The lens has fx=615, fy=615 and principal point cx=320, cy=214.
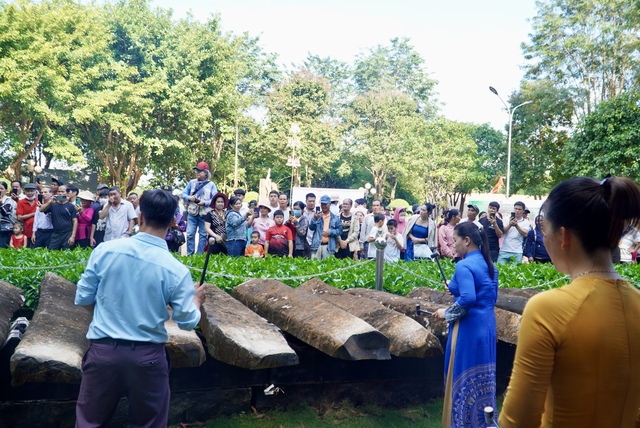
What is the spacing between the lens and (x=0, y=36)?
81.4 ft

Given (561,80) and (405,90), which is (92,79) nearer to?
(561,80)

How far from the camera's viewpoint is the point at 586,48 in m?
32.5

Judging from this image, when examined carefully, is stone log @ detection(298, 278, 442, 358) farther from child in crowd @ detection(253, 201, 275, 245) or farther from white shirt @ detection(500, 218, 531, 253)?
white shirt @ detection(500, 218, 531, 253)

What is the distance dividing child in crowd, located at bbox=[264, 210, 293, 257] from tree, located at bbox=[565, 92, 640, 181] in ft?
54.3

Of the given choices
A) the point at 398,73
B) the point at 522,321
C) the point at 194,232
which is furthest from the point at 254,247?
the point at 398,73

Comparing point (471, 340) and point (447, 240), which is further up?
point (447, 240)

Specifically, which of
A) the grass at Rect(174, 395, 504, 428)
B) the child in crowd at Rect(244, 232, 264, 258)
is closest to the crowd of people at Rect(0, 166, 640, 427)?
the grass at Rect(174, 395, 504, 428)

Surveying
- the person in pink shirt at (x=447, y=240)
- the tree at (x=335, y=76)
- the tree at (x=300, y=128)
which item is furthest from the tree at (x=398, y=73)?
the person in pink shirt at (x=447, y=240)

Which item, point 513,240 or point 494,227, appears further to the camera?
point 494,227

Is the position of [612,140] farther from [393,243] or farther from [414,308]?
[414,308]

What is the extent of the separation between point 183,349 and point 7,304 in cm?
217

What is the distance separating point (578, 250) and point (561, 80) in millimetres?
35398

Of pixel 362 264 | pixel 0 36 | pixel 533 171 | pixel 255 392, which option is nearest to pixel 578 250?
pixel 255 392

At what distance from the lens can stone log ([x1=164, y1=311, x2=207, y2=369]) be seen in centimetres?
491
